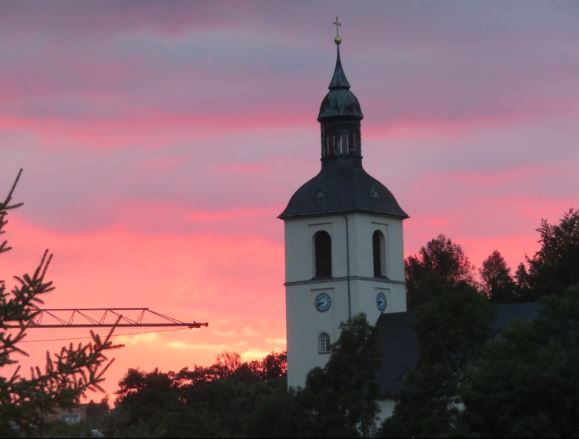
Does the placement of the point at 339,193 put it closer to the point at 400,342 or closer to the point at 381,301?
the point at 381,301

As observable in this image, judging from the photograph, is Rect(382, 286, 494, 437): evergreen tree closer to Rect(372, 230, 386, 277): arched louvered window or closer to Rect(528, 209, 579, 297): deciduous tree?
Rect(372, 230, 386, 277): arched louvered window

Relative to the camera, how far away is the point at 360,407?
5053cm

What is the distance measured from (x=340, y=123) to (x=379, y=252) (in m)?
6.72

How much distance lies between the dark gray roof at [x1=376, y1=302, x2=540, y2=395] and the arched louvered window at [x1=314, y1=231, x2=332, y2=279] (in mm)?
3686

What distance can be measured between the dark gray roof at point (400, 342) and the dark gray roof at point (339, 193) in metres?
5.69

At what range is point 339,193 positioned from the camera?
255ft

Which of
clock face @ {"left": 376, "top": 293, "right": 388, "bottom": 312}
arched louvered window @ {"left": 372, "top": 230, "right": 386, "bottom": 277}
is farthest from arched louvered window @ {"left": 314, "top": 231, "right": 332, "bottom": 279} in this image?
clock face @ {"left": 376, "top": 293, "right": 388, "bottom": 312}

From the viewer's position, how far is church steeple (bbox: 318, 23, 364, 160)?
260 feet

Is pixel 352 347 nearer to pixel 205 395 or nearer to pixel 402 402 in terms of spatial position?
pixel 402 402

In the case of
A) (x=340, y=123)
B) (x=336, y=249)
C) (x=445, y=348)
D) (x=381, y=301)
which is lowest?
(x=445, y=348)

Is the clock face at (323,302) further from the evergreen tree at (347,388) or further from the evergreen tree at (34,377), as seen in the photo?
the evergreen tree at (34,377)

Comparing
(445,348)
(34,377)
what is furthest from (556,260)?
(34,377)

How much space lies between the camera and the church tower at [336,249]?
76875mm

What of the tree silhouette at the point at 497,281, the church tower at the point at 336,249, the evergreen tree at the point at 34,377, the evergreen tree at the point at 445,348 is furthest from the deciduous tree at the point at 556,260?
the evergreen tree at the point at 34,377
